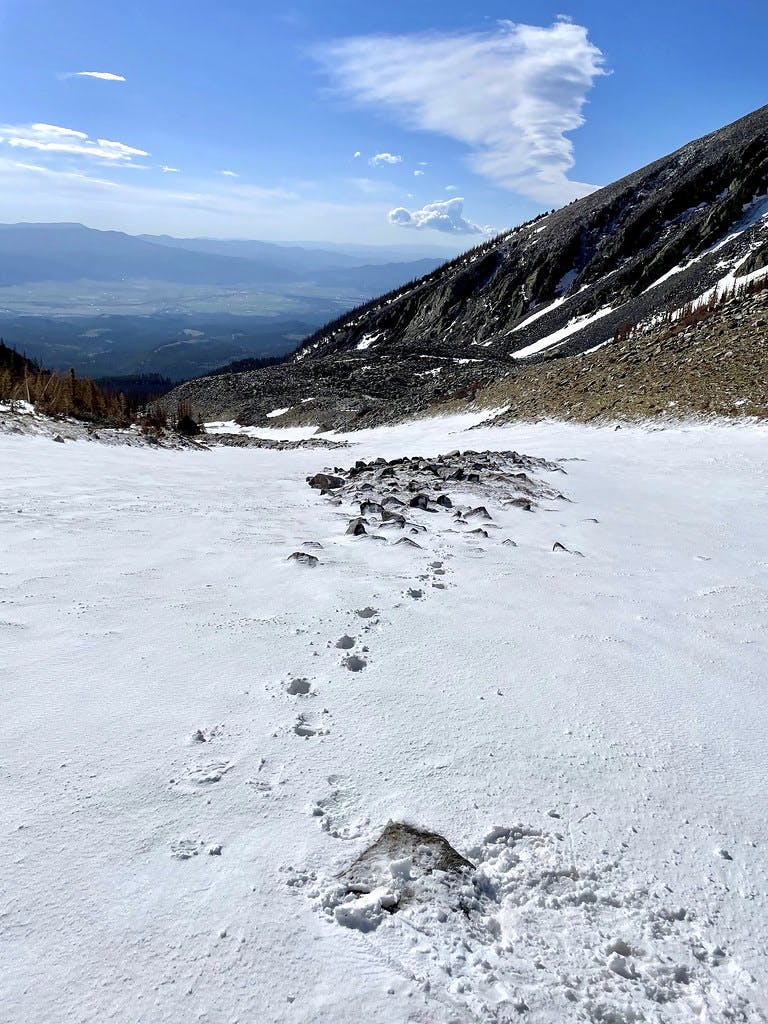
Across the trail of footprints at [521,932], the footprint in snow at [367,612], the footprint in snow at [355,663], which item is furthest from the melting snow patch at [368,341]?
the trail of footprints at [521,932]

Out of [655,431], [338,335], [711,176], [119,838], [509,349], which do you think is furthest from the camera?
[338,335]

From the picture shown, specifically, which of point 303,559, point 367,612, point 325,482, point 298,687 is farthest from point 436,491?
point 298,687

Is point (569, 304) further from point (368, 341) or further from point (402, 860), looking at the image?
point (402, 860)

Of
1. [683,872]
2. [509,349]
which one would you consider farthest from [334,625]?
[509,349]

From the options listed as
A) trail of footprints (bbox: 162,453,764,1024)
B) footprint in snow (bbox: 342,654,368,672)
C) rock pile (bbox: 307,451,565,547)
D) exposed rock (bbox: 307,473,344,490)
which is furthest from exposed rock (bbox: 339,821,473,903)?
exposed rock (bbox: 307,473,344,490)

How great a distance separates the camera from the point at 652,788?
10.6ft

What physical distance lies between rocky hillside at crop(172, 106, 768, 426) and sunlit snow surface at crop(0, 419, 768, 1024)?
14875 mm

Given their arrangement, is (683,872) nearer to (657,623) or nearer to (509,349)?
(657,623)

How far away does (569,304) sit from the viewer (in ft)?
212

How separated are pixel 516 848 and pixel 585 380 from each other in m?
22.3

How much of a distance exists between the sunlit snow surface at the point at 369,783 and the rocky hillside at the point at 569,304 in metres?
14.9

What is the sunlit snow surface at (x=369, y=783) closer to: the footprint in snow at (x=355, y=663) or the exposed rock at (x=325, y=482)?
the footprint in snow at (x=355, y=663)

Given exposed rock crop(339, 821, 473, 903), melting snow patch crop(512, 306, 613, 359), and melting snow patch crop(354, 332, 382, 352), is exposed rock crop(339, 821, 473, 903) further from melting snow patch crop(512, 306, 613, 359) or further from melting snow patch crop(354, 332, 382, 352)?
melting snow patch crop(354, 332, 382, 352)

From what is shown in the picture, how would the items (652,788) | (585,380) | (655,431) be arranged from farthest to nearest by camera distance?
(585,380) → (655,431) → (652,788)
